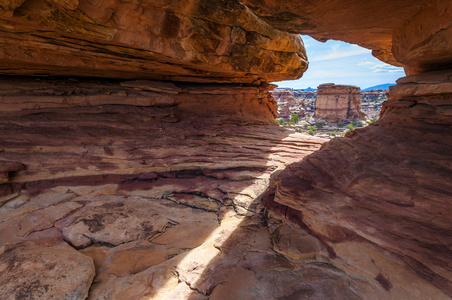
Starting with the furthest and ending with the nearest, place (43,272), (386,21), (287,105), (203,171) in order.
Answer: (287,105)
(203,171)
(386,21)
(43,272)

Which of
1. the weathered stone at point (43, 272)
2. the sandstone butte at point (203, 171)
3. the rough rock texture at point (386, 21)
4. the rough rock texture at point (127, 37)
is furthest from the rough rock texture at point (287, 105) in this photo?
the weathered stone at point (43, 272)

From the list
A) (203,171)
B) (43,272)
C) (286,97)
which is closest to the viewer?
(43,272)

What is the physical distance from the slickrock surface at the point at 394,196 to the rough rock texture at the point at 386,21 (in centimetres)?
47

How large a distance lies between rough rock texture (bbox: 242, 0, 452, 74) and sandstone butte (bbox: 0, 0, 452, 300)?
34 millimetres

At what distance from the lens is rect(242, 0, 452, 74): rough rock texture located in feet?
12.7

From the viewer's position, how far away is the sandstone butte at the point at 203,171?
3438 mm

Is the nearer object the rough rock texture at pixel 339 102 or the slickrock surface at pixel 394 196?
the slickrock surface at pixel 394 196

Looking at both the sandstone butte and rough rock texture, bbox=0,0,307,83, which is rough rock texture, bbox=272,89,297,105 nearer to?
the sandstone butte

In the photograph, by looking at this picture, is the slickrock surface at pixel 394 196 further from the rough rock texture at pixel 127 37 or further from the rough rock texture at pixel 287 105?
the rough rock texture at pixel 287 105

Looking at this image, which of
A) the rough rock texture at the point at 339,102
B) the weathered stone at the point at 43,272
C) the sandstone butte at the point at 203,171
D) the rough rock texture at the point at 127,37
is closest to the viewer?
the weathered stone at the point at 43,272

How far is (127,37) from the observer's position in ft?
20.7

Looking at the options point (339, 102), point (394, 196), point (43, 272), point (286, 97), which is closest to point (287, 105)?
point (286, 97)

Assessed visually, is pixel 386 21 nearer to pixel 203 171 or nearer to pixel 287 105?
pixel 203 171

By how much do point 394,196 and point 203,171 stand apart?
200 inches
